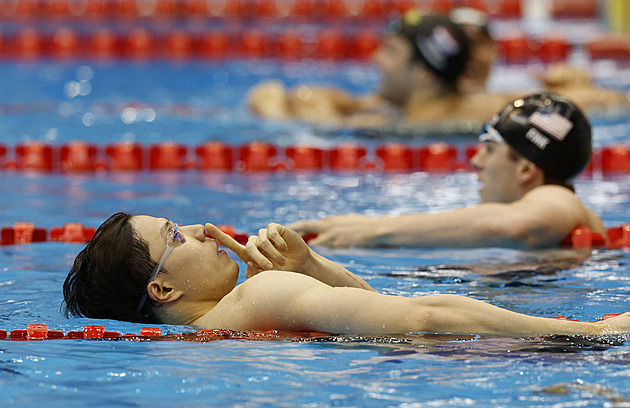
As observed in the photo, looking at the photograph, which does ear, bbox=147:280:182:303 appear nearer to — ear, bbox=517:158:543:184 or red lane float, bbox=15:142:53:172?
ear, bbox=517:158:543:184

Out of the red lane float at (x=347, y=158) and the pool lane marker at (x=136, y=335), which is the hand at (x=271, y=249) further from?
the red lane float at (x=347, y=158)

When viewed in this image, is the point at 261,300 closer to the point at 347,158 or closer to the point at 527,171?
the point at 527,171

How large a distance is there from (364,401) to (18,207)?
3.02m

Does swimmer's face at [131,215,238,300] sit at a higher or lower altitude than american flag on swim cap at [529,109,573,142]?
lower

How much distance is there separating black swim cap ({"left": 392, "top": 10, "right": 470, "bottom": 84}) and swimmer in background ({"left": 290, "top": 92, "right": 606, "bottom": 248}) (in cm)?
212

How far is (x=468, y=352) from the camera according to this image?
101 inches

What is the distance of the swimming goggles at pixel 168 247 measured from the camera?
9.23ft

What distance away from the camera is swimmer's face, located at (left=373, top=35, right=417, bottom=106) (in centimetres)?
633

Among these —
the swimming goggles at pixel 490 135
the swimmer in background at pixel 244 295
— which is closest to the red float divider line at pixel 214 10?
the swimming goggles at pixel 490 135

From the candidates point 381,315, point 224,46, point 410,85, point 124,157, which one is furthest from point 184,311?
point 224,46

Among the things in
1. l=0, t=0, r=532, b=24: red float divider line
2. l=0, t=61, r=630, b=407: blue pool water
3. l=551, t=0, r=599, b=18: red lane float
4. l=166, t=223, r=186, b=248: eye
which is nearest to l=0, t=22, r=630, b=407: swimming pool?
l=0, t=61, r=630, b=407: blue pool water

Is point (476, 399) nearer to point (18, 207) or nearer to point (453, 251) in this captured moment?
point (453, 251)

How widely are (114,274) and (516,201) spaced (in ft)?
6.01

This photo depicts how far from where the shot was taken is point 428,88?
641 centimetres
